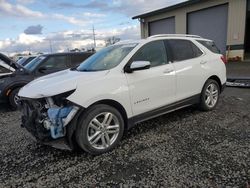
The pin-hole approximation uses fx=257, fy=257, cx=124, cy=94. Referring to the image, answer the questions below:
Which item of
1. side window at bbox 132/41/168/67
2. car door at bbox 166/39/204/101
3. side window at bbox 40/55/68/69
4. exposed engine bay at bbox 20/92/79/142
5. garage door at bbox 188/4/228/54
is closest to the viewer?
exposed engine bay at bbox 20/92/79/142

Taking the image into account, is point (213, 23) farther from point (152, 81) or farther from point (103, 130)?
point (103, 130)

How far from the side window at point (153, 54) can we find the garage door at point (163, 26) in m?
17.7

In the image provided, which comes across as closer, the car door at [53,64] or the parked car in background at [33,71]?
the parked car in background at [33,71]

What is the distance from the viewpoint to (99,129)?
3.81 m

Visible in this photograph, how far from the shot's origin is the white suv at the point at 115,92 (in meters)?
3.60

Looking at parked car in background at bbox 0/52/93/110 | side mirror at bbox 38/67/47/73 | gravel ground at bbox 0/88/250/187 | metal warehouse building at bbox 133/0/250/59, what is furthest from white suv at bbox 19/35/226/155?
metal warehouse building at bbox 133/0/250/59

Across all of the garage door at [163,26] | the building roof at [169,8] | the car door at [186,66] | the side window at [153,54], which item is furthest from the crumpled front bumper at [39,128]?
the garage door at [163,26]

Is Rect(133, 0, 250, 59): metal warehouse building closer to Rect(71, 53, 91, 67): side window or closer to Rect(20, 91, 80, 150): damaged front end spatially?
Rect(71, 53, 91, 67): side window

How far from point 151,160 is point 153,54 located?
202cm

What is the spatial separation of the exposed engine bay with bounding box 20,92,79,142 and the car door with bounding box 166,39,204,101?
7.49ft

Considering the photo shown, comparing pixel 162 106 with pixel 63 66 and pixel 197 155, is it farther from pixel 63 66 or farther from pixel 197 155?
pixel 63 66

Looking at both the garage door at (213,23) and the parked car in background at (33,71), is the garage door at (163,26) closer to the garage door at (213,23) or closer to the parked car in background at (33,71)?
the garage door at (213,23)

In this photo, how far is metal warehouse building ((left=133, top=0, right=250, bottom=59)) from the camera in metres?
16.7

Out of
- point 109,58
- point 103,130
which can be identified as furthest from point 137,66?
point 103,130
